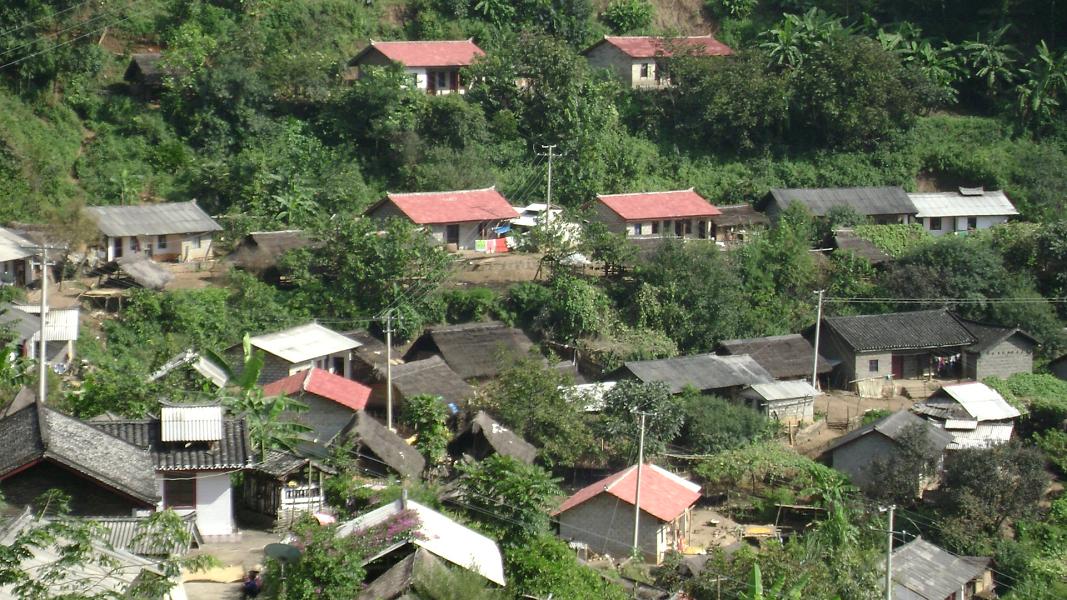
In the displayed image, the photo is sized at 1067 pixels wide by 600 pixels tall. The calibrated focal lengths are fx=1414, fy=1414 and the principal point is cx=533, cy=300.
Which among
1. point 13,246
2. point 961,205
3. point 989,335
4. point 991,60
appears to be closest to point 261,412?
point 13,246

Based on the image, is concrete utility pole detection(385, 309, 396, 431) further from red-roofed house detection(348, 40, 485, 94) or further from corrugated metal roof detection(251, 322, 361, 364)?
red-roofed house detection(348, 40, 485, 94)

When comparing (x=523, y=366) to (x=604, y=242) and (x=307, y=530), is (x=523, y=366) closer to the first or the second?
(x=604, y=242)

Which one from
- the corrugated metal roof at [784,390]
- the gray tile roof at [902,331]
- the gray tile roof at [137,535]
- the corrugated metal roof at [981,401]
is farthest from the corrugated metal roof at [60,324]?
the corrugated metal roof at [981,401]

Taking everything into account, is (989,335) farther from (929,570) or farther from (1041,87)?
(1041,87)

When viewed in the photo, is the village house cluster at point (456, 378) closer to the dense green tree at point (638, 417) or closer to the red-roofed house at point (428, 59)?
the red-roofed house at point (428, 59)

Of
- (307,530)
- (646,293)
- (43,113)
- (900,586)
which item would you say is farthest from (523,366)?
(43,113)
